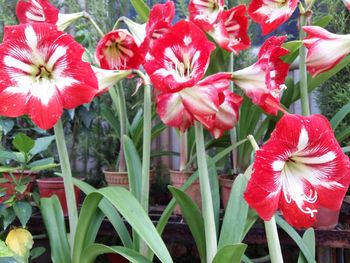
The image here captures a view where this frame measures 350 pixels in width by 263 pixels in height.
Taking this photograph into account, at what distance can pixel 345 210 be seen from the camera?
1.04 meters

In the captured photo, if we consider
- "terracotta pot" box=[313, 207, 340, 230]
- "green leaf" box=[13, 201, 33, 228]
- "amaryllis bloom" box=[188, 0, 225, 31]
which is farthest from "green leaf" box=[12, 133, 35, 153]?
"terracotta pot" box=[313, 207, 340, 230]

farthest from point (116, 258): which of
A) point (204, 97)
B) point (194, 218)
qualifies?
point (204, 97)

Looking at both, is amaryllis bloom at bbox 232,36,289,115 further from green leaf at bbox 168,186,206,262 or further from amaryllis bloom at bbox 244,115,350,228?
green leaf at bbox 168,186,206,262

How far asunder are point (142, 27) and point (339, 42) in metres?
0.40

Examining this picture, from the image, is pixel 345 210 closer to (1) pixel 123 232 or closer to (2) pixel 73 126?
(1) pixel 123 232

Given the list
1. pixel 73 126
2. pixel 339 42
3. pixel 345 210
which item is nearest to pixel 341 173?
pixel 339 42

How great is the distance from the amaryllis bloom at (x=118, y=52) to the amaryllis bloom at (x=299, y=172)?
0.36 meters

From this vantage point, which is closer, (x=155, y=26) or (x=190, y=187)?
(x=155, y=26)

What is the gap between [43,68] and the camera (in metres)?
0.65

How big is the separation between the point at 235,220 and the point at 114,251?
0.25 meters

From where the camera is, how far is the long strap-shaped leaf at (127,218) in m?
0.66

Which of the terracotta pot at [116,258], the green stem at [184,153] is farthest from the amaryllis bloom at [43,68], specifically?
the terracotta pot at [116,258]

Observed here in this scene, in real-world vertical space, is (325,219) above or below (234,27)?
below

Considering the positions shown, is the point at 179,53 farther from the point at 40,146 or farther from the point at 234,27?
the point at 40,146
